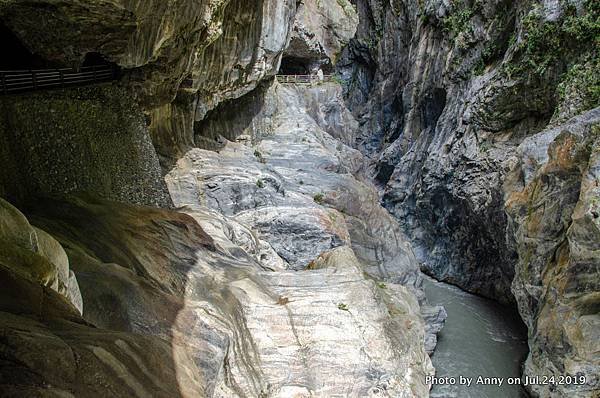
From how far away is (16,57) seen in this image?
43.5 ft

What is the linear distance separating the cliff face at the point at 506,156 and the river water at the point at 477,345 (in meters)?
1.28

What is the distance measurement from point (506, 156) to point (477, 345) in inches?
393

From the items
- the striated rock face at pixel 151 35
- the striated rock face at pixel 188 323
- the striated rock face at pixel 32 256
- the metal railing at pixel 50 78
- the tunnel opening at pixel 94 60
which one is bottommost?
the striated rock face at pixel 188 323

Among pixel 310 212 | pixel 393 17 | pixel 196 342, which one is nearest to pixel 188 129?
pixel 310 212

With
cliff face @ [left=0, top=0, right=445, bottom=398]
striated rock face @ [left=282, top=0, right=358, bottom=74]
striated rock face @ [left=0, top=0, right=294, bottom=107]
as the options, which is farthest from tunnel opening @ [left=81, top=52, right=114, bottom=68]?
striated rock face @ [left=282, top=0, right=358, bottom=74]

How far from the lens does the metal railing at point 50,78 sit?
11.4 m

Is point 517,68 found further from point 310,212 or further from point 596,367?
point 596,367

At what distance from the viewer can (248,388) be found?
8.96m

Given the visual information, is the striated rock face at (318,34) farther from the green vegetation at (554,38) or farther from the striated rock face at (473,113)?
the green vegetation at (554,38)

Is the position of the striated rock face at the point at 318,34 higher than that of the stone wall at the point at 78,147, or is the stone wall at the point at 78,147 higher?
the striated rock face at the point at 318,34

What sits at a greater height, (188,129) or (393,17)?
(393,17)

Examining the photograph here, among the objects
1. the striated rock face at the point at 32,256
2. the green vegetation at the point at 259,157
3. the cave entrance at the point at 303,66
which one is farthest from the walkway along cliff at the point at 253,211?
the cave entrance at the point at 303,66

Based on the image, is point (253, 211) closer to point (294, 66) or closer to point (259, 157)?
point (259, 157)

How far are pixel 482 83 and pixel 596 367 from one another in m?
17.7
